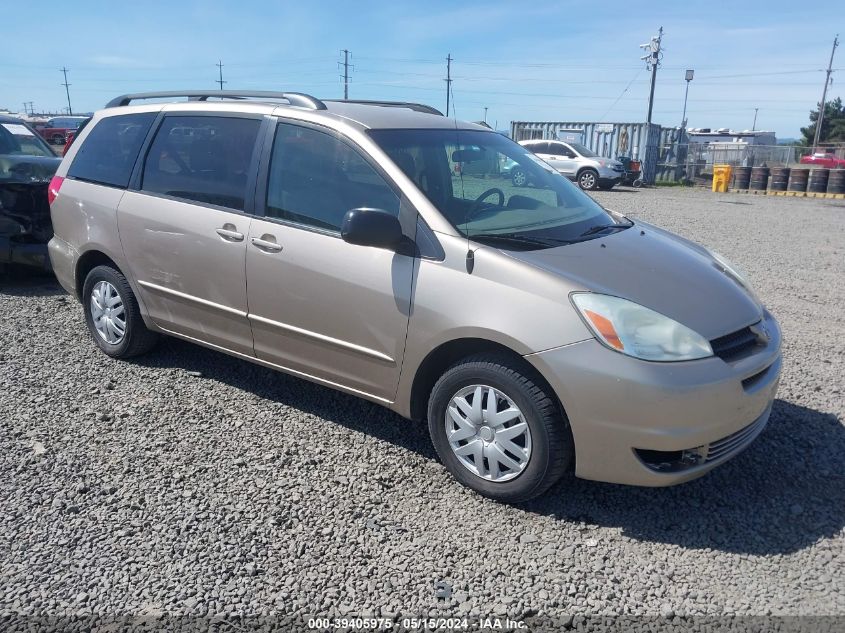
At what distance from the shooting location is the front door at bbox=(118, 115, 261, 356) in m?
4.17

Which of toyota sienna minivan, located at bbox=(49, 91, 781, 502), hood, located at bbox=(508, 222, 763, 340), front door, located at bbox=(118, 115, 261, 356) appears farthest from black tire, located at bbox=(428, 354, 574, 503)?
front door, located at bbox=(118, 115, 261, 356)

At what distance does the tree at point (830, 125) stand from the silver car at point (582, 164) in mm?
51009

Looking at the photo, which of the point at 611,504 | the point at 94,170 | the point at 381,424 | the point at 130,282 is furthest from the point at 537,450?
the point at 94,170

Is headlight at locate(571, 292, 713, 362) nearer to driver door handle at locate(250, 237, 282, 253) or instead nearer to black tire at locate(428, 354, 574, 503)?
black tire at locate(428, 354, 574, 503)

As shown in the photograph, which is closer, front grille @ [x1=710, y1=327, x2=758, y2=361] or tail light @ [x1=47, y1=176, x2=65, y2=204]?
front grille @ [x1=710, y1=327, x2=758, y2=361]

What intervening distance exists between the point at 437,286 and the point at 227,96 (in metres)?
2.23

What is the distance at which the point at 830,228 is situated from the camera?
47.0 feet

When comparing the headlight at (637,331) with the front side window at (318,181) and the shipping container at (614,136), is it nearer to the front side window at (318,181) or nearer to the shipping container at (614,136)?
the front side window at (318,181)

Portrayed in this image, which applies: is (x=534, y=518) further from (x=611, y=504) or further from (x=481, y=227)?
(x=481, y=227)

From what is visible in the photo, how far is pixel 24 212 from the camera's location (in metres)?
7.11

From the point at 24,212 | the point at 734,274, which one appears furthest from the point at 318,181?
the point at 24,212

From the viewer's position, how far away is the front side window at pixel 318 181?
12.2 ft

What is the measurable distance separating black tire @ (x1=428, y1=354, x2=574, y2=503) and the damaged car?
570 cm

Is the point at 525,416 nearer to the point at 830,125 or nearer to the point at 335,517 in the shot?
the point at 335,517
